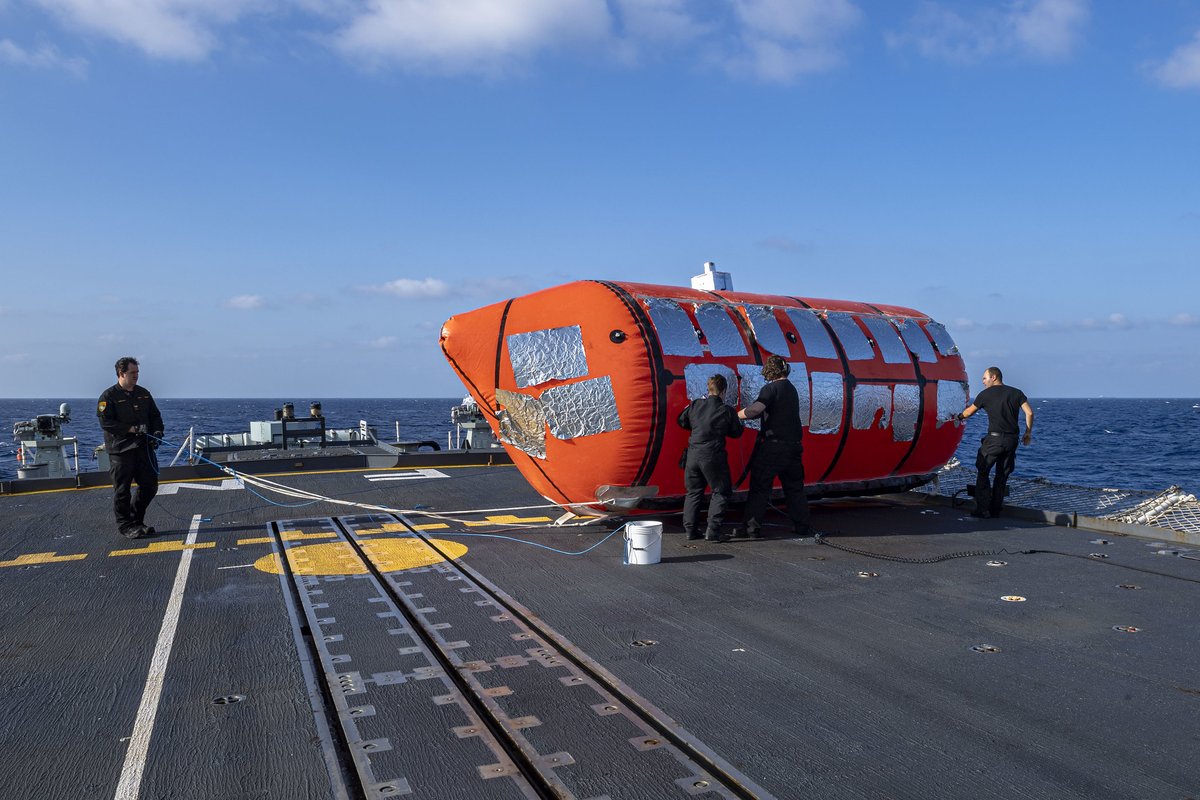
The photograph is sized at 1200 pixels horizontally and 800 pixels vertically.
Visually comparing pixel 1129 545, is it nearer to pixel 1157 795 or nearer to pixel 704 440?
pixel 704 440

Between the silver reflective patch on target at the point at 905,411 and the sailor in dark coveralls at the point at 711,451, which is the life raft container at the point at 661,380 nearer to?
the silver reflective patch on target at the point at 905,411

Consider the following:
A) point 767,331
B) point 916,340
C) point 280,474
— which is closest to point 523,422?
point 767,331

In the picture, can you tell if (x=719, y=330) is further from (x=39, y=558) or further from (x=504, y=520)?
(x=39, y=558)

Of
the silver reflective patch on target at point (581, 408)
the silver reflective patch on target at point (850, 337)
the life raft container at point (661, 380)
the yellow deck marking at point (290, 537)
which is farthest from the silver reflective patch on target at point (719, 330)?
the yellow deck marking at point (290, 537)

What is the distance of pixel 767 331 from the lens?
10.3 m

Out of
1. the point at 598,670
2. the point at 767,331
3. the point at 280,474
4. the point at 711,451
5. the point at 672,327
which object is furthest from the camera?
the point at 280,474

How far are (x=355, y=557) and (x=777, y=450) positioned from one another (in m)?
4.94

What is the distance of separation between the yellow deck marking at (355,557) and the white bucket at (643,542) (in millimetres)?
1867

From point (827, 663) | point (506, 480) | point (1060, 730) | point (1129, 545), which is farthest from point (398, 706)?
point (506, 480)

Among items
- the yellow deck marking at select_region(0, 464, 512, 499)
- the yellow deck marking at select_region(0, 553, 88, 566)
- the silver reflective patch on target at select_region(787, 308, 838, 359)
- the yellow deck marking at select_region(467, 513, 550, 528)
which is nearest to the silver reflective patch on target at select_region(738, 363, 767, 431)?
the silver reflective patch on target at select_region(787, 308, 838, 359)

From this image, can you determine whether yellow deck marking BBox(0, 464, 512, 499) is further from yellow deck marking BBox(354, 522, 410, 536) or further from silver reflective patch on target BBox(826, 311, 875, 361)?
silver reflective patch on target BBox(826, 311, 875, 361)

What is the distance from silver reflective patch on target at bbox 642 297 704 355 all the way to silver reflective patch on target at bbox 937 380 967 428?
14.5ft

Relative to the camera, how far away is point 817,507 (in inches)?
474

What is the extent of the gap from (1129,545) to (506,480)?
10.0m
